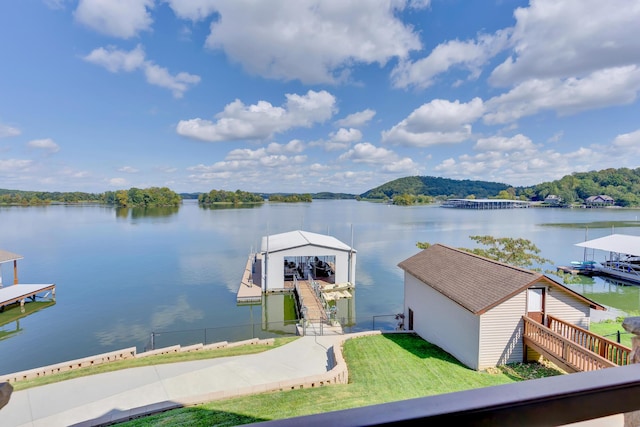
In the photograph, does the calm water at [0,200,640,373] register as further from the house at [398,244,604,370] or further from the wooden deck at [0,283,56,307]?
the house at [398,244,604,370]

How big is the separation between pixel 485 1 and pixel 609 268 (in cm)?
2132

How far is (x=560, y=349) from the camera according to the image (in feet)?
25.7

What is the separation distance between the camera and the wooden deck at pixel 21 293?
16.6 m

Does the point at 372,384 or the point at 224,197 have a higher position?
the point at 224,197

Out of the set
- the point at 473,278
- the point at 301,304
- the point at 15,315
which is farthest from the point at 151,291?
the point at 473,278

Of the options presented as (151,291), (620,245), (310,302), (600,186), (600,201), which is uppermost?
(600,186)

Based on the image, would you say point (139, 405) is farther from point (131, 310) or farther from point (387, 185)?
point (387, 185)

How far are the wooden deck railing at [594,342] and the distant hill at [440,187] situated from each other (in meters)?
158

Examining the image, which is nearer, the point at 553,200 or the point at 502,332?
the point at 502,332

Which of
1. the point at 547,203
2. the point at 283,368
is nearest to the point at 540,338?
the point at 283,368

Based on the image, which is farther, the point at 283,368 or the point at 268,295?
the point at 268,295

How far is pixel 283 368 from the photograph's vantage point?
362 inches

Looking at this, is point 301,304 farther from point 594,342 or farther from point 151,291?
point 594,342

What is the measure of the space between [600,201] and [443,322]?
113m
